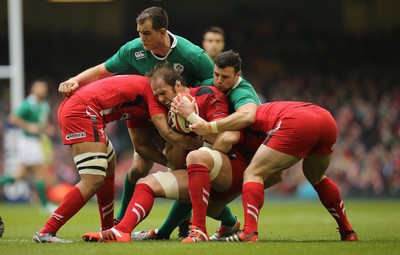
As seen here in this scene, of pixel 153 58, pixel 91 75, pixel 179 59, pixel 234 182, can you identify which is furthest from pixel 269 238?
pixel 91 75

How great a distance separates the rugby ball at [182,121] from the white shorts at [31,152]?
732 centimetres

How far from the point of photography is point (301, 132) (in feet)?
21.3

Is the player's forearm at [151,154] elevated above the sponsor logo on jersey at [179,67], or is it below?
below

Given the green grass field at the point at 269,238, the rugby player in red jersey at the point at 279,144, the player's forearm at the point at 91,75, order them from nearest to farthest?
the green grass field at the point at 269,238 → the rugby player in red jersey at the point at 279,144 → the player's forearm at the point at 91,75

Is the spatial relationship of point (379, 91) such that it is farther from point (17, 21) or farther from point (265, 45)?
point (17, 21)

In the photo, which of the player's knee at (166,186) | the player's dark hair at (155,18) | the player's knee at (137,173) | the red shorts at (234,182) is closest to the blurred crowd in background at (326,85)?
the player's knee at (137,173)

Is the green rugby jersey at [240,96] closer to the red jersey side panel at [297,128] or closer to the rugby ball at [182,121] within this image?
the red jersey side panel at [297,128]

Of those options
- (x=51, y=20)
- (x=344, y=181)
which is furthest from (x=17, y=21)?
(x=344, y=181)

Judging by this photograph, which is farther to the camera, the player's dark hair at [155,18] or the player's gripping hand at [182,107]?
the player's dark hair at [155,18]

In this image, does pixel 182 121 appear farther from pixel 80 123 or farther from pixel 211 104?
pixel 80 123

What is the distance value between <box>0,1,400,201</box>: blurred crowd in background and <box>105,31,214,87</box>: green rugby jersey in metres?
11.0

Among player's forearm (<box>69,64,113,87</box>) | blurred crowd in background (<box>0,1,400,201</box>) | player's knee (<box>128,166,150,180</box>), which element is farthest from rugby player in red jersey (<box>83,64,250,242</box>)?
blurred crowd in background (<box>0,1,400,201</box>)

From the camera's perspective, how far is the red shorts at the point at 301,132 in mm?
6512

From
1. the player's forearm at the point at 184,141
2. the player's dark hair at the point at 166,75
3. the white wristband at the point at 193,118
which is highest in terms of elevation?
the player's dark hair at the point at 166,75
